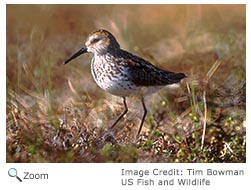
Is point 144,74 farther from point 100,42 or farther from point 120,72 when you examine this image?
point 100,42

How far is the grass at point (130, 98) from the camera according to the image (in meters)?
5.38

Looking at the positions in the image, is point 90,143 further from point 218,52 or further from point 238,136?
point 218,52

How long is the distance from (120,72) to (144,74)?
8.1 inches

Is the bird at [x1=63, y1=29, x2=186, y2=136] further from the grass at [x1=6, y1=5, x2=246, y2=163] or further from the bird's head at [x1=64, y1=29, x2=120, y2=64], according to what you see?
the grass at [x1=6, y1=5, x2=246, y2=163]

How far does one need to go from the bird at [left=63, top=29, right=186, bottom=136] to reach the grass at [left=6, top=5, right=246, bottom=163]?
232mm

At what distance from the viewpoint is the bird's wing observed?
5.61 metres

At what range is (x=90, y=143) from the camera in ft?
17.7
